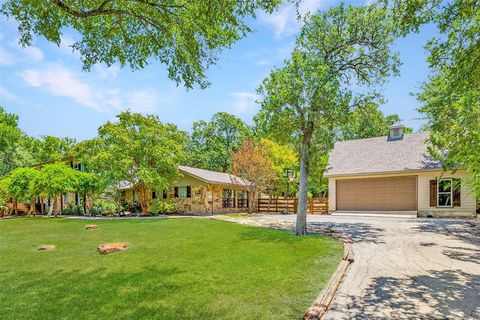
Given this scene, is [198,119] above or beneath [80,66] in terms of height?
above

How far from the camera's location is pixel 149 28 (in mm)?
7195

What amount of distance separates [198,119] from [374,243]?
39.2m

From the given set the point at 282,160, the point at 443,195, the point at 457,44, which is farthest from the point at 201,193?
the point at 457,44

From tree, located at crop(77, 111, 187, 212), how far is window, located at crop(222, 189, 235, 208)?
16.9ft

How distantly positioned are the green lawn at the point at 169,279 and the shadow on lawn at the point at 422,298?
0.87m

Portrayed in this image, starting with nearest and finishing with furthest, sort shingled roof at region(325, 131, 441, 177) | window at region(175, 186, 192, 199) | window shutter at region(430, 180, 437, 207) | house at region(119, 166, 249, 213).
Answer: window shutter at region(430, 180, 437, 207) → shingled roof at region(325, 131, 441, 177) → house at region(119, 166, 249, 213) → window at region(175, 186, 192, 199)

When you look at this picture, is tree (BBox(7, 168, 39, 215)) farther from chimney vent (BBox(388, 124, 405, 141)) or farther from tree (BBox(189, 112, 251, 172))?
chimney vent (BBox(388, 124, 405, 141))

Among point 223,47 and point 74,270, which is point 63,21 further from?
point 74,270

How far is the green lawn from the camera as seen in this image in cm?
426

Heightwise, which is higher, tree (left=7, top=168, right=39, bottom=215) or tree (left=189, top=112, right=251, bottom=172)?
tree (left=189, top=112, right=251, bottom=172)

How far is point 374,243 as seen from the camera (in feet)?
31.0

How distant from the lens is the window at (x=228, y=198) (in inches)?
1006

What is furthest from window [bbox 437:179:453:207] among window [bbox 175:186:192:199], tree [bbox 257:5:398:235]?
window [bbox 175:186:192:199]

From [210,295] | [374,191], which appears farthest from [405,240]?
[374,191]
